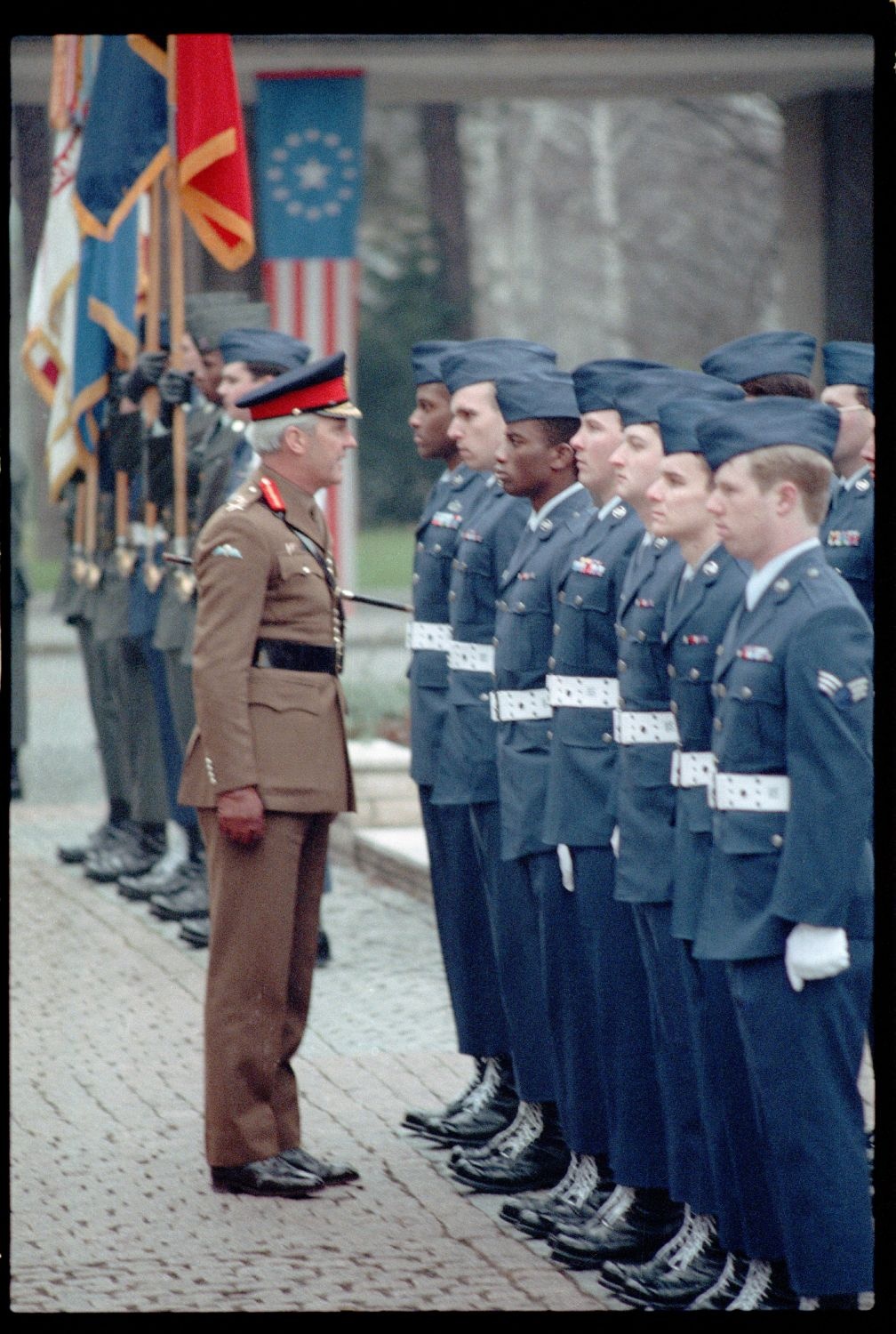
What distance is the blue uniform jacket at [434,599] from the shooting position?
A: 24.4 ft

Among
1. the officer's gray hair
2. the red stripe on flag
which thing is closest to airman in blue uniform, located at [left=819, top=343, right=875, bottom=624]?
the officer's gray hair

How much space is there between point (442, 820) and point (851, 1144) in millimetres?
2520

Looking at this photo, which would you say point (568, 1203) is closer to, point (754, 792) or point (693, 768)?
point (693, 768)

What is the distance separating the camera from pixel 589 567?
20.5ft

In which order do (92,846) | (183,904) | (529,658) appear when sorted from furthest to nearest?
(92,846)
(183,904)
(529,658)

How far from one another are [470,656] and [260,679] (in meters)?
0.71

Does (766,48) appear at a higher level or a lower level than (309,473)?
higher

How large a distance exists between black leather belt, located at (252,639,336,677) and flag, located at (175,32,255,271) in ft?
10.5

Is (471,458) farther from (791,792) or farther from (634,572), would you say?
(791,792)

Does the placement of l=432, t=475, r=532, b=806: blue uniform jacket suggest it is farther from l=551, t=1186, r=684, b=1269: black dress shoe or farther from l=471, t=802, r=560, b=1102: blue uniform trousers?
l=551, t=1186, r=684, b=1269: black dress shoe

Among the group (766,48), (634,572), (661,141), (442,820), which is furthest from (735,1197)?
(661,141)

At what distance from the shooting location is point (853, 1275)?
509cm

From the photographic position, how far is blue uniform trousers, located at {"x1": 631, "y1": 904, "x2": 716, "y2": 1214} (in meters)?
5.71

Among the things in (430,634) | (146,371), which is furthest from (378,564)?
(430,634)
